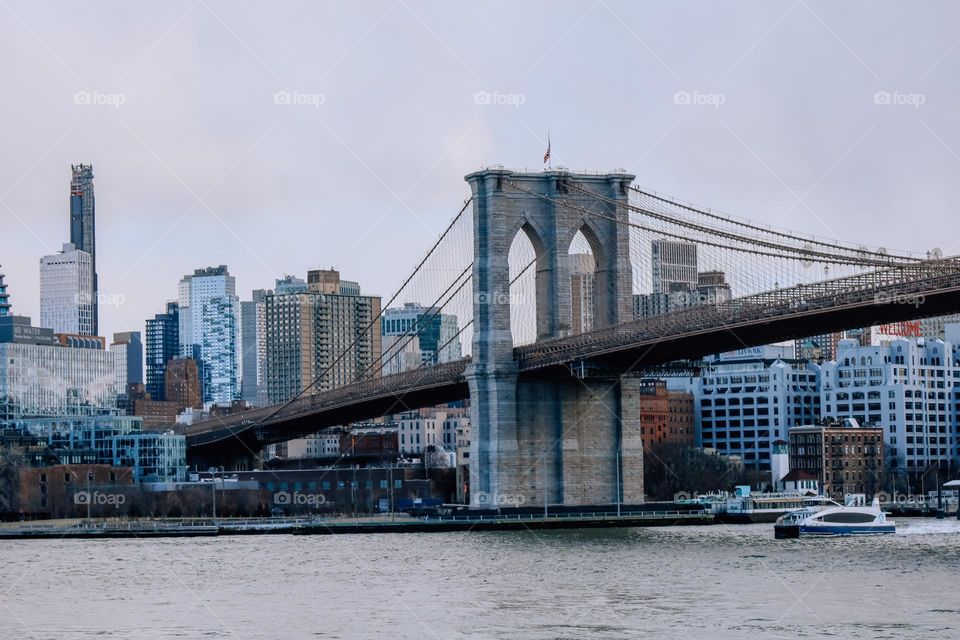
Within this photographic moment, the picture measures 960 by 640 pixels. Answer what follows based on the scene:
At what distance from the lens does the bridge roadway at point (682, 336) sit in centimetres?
4987

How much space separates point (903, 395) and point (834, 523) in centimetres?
4795

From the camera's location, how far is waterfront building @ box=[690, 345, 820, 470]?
108m

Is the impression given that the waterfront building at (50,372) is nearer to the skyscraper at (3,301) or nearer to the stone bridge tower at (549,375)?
the skyscraper at (3,301)

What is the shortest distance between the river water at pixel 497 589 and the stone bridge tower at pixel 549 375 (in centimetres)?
809

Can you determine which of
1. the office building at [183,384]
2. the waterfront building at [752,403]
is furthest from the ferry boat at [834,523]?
the office building at [183,384]

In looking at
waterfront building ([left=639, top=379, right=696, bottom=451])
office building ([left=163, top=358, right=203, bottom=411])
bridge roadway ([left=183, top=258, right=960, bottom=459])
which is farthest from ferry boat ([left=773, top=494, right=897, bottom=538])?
office building ([left=163, top=358, right=203, bottom=411])

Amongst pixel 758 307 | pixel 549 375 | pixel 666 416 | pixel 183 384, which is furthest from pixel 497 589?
pixel 183 384

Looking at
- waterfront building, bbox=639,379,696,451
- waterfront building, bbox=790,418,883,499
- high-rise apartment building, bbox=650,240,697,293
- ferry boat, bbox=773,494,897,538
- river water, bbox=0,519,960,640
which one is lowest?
river water, bbox=0,519,960,640

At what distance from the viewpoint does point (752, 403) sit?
10888cm

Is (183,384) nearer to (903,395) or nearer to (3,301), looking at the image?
(3,301)

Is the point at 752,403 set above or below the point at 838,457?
above

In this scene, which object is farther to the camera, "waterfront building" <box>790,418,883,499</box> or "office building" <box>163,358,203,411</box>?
"office building" <box>163,358,203,411</box>

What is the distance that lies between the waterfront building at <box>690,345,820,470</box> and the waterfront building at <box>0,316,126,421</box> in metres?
33.2

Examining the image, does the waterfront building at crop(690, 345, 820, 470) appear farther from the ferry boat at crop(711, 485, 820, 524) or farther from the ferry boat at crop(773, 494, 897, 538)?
the ferry boat at crop(773, 494, 897, 538)
